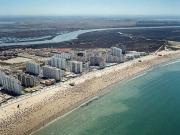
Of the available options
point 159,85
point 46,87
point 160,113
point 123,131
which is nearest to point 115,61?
point 159,85

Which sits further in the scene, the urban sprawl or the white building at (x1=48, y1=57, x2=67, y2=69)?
the white building at (x1=48, y1=57, x2=67, y2=69)

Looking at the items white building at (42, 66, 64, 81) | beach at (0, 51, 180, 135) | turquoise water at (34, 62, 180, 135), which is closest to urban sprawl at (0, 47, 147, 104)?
white building at (42, 66, 64, 81)

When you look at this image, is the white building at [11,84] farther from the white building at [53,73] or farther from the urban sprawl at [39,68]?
the white building at [53,73]

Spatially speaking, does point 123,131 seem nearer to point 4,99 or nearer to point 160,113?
point 160,113

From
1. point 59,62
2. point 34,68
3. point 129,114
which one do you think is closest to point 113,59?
point 59,62

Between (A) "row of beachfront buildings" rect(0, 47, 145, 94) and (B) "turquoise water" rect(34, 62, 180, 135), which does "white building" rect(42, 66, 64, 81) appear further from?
(B) "turquoise water" rect(34, 62, 180, 135)

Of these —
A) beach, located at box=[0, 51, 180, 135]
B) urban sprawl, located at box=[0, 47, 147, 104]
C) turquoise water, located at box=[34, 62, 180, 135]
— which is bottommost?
turquoise water, located at box=[34, 62, 180, 135]
